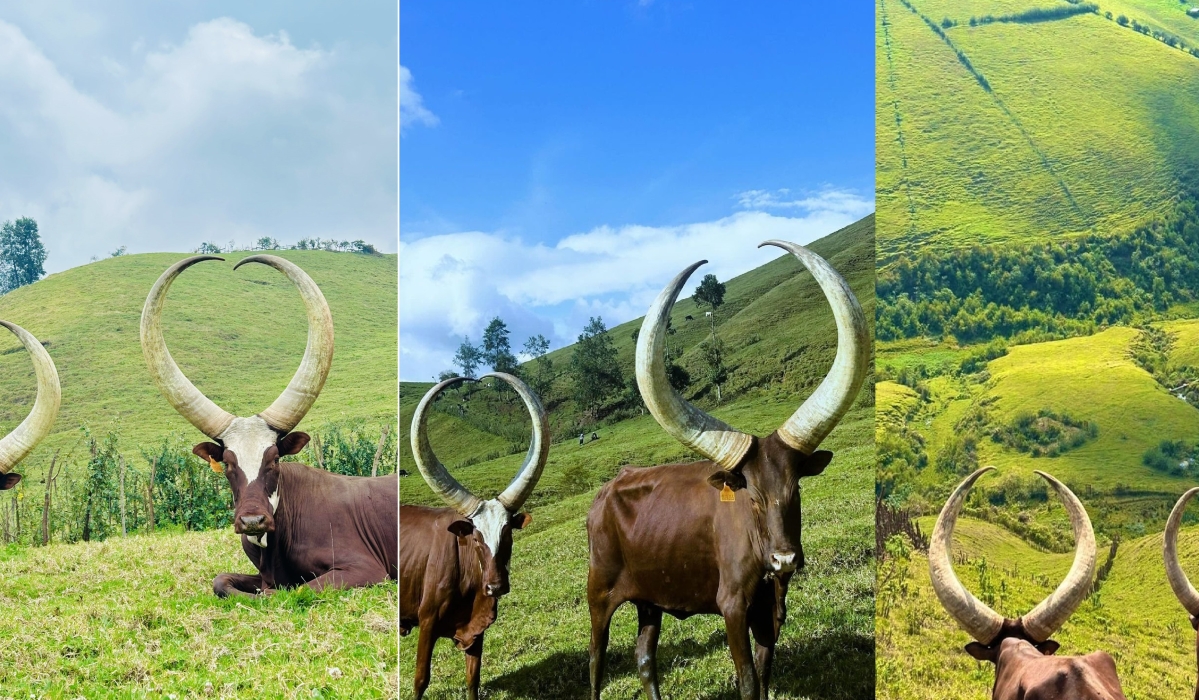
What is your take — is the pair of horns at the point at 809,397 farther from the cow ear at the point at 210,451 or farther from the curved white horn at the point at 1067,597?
the cow ear at the point at 210,451

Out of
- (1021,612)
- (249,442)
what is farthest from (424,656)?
(1021,612)

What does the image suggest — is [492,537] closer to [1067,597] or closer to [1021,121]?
[1067,597]

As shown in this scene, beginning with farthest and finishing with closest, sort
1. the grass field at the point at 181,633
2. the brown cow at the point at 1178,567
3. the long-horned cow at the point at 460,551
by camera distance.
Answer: the grass field at the point at 181,633 < the long-horned cow at the point at 460,551 < the brown cow at the point at 1178,567

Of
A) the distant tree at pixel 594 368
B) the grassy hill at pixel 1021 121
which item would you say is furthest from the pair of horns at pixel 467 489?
the grassy hill at pixel 1021 121

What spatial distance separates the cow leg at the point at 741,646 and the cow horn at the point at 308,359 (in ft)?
9.31

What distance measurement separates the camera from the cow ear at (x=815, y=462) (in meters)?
4.63

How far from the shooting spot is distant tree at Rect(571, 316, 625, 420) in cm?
601

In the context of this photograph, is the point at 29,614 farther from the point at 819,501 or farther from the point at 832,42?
the point at 832,42

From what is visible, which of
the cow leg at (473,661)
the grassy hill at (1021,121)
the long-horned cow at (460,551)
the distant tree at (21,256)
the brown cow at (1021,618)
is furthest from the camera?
the distant tree at (21,256)

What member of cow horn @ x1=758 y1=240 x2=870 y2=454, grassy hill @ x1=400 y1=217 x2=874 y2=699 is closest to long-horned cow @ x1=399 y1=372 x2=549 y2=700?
grassy hill @ x1=400 y1=217 x2=874 y2=699

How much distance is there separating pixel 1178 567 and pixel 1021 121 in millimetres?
2108

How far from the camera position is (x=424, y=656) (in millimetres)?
5805

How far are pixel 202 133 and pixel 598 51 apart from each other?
10.2 feet

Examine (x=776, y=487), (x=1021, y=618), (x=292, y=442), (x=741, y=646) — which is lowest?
(x=741, y=646)
